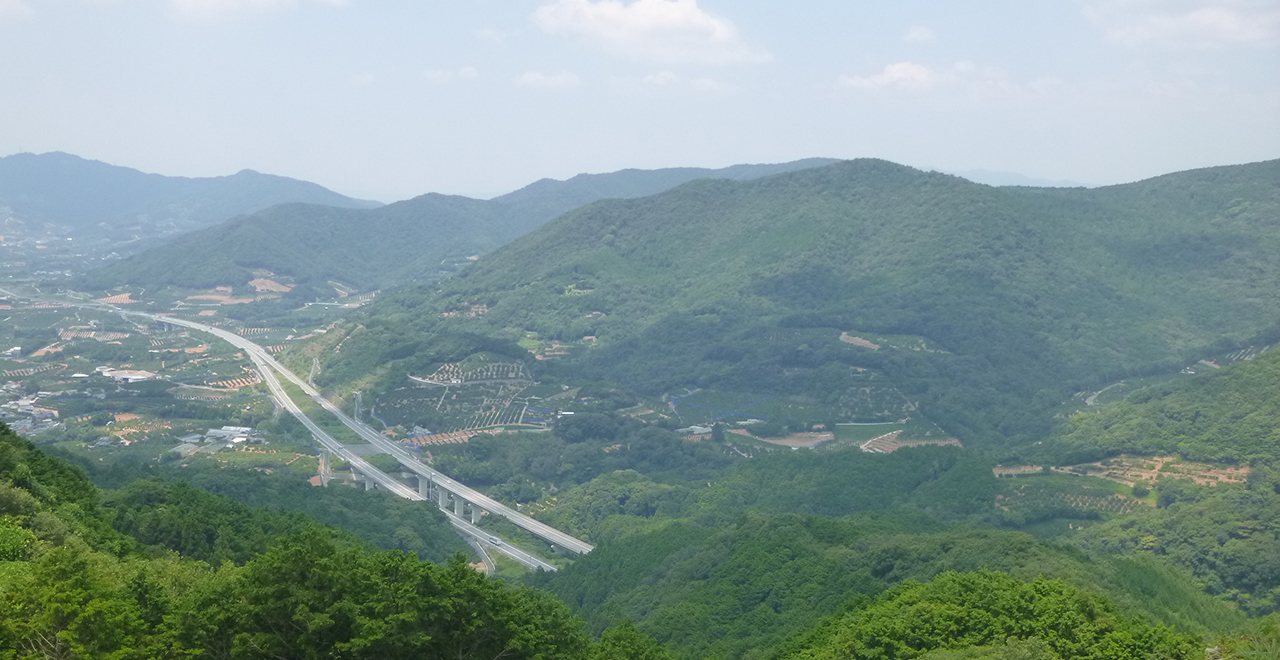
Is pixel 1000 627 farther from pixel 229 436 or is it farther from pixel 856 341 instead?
pixel 856 341

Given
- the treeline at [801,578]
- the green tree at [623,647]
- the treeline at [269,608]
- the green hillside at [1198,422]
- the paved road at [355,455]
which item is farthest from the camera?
the green hillside at [1198,422]

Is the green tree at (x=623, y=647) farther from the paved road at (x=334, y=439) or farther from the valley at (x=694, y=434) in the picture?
the paved road at (x=334, y=439)

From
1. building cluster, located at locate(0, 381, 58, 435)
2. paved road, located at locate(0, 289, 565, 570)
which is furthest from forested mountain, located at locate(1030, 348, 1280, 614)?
building cluster, located at locate(0, 381, 58, 435)

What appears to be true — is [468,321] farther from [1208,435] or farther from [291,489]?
[1208,435]

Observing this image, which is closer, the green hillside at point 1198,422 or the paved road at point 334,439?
the paved road at point 334,439

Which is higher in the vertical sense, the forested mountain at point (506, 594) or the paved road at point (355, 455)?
the forested mountain at point (506, 594)

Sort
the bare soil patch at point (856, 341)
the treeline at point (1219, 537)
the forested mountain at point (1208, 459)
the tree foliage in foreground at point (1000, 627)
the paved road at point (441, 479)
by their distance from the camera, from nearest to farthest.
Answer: the tree foliage in foreground at point (1000, 627) → the treeline at point (1219, 537) → the forested mountain at point (1208, 459) → the paved road at point (441, 479) → the bare soil patch at point (856, 341)

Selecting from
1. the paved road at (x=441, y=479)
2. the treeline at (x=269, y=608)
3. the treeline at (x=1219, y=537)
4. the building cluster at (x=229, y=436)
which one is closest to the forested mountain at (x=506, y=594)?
the treeline at (x=269, y=608)

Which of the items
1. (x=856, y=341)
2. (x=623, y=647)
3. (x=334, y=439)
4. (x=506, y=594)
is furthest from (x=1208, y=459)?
(x=334, y=439)

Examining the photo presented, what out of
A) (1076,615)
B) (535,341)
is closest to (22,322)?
(535,341)
